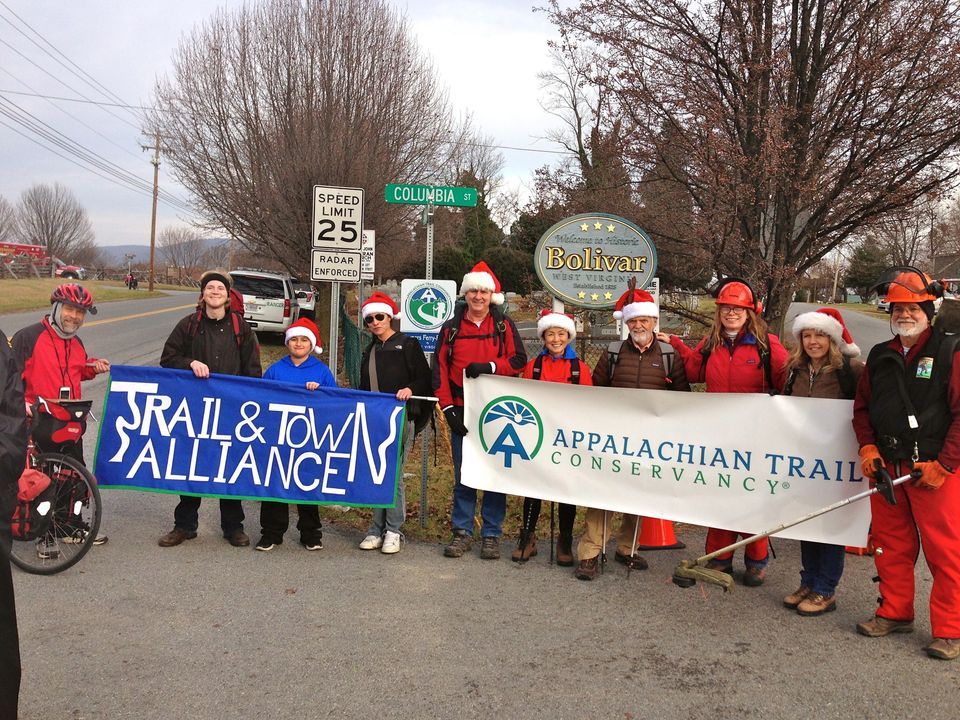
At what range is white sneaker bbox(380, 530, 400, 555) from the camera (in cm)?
588

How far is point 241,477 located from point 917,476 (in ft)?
14.5

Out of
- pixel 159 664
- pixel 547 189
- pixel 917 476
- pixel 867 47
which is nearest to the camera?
pixel 159 664

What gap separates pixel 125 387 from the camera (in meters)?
5.93

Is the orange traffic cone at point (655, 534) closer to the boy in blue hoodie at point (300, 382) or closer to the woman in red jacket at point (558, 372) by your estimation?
the woman in red jacket at point (558, 372)

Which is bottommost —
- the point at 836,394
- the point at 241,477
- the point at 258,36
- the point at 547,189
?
the point at 241,477

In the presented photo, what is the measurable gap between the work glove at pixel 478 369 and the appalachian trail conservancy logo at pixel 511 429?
216 millimetres

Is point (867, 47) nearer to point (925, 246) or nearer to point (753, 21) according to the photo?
point (753, 21)

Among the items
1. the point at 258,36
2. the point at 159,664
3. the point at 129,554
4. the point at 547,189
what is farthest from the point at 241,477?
the point at 258,36

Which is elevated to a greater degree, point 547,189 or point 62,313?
point 547,189

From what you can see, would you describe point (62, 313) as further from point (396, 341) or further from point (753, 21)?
point (753, 21)

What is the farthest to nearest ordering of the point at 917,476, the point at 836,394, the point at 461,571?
the point at 461,571 → the point at 836,394 → the point at 917,476

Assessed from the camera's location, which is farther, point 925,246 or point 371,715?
point 925,246

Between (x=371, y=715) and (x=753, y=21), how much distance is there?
8055 millimetres

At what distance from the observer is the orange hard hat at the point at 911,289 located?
438 cm
